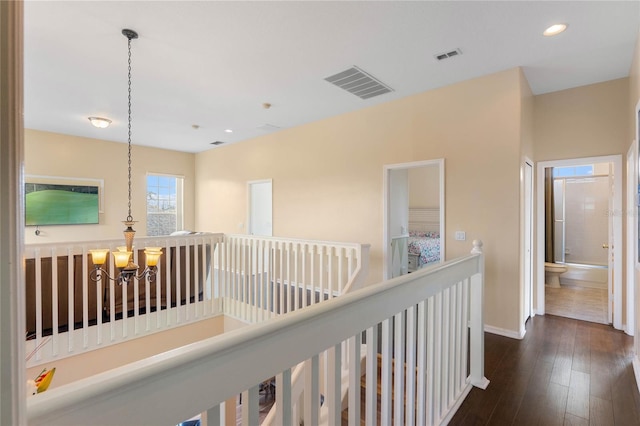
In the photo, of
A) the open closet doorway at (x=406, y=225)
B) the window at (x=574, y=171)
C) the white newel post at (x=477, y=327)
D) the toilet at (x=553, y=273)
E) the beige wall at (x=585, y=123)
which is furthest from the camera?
the window at (x=574, y=171)

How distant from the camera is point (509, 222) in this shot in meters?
3.37

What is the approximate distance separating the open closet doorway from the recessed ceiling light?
1574mm

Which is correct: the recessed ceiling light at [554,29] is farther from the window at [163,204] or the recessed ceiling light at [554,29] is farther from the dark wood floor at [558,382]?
the window at [163,204]

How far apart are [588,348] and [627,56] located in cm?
294

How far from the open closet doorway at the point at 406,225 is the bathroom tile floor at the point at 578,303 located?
1698mm

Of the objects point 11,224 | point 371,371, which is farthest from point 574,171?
point 11,224

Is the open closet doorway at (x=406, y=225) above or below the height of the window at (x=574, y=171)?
below

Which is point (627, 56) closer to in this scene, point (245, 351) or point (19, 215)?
point (245, 351)

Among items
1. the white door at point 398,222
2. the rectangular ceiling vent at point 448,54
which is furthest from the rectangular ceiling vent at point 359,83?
the white door at point 398,222

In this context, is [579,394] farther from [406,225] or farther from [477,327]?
[406,225]

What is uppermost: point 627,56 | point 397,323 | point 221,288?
point 627,56

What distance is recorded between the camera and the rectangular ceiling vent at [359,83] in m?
3.48

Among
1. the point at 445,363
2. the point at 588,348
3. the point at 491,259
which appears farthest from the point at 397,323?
the point at 588,348

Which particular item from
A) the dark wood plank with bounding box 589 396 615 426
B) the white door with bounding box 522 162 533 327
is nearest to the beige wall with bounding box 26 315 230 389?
the dark wood plank with bounding box 589 396 615 426
